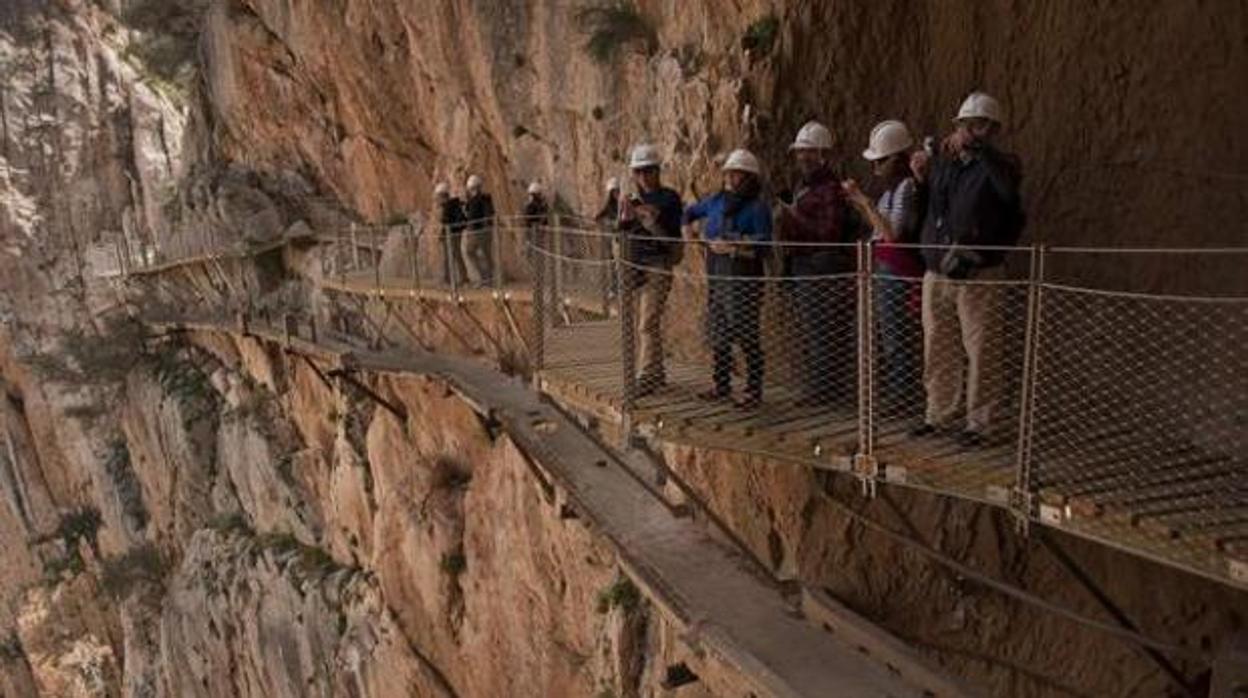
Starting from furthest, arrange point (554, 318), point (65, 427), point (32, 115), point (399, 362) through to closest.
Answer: point (32, 115) < point (65, 427) < point (399, 362) < point (554, 318)

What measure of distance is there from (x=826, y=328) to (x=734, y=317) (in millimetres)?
593

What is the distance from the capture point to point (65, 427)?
105 ft

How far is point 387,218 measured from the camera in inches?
768

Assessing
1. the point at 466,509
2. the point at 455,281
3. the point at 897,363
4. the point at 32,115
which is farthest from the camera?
the point at 32,115

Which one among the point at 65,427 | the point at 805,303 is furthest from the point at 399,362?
the point at 65,427

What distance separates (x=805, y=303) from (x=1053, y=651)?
2.67 meters

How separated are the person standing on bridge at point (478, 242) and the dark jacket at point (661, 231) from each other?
18.2 ft

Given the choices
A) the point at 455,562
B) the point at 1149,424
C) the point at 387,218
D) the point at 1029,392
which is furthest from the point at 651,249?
the point at 387,218

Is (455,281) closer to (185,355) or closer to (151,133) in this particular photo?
(185,355)

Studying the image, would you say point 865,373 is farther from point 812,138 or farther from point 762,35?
point 762,35

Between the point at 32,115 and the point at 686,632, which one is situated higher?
the point at 32,115

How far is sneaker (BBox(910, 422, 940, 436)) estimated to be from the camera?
457cm

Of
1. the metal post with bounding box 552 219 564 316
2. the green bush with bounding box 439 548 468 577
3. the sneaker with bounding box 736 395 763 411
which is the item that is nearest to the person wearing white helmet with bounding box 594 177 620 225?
the metal post with bounding box 552 219 564 316

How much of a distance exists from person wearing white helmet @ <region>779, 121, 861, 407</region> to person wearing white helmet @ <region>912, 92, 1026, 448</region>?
65cm
